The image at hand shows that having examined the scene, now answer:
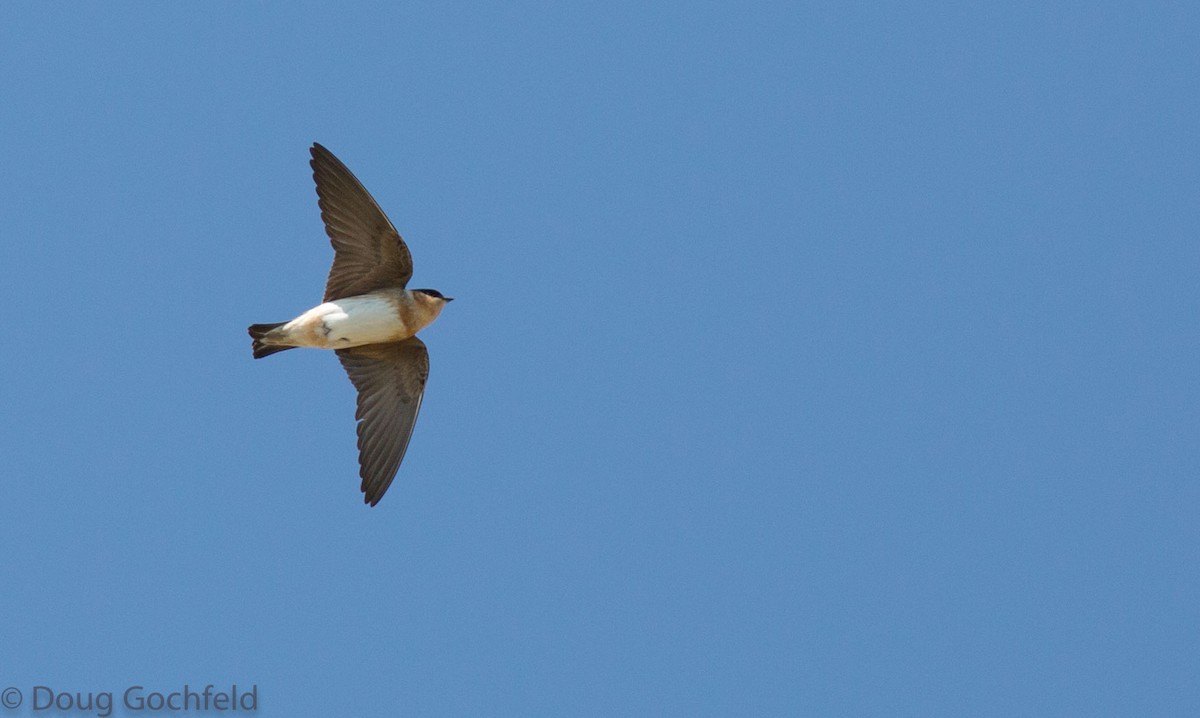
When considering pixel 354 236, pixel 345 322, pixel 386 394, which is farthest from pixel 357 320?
pixel 386 394

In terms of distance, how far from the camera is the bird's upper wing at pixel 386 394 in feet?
33.8

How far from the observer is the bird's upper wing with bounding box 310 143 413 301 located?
32.0 ft

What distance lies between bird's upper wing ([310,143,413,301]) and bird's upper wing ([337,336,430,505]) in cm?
47

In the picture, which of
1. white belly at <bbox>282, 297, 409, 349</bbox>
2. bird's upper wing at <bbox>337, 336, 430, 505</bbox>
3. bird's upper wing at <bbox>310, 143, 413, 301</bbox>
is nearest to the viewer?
bird's upper wing at <bbox>310, 143, 413, 301</bbox>

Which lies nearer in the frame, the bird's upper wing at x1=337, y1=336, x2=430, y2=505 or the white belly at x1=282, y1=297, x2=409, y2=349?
the white belly at x1=282, y1=297, x2=409, y2=349

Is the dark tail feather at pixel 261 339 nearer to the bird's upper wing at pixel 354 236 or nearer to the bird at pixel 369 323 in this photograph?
the bird at pixel 369 323

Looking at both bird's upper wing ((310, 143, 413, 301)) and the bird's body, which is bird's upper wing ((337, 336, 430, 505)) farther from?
bird's upper wing ((310, 143, 413, 301))

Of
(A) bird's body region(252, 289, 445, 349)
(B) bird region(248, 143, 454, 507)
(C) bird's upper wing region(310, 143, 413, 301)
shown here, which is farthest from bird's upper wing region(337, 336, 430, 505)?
(C) bird's upper wing region(310, 143, 413, 301)

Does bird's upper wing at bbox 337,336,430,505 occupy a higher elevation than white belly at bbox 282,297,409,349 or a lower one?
lower

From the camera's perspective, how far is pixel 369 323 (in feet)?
32.5

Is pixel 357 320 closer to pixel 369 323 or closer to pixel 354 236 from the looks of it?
pixel 369 323

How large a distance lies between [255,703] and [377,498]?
51.9 inches

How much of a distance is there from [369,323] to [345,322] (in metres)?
0.13

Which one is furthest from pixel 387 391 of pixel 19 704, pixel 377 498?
pixel 19 704
